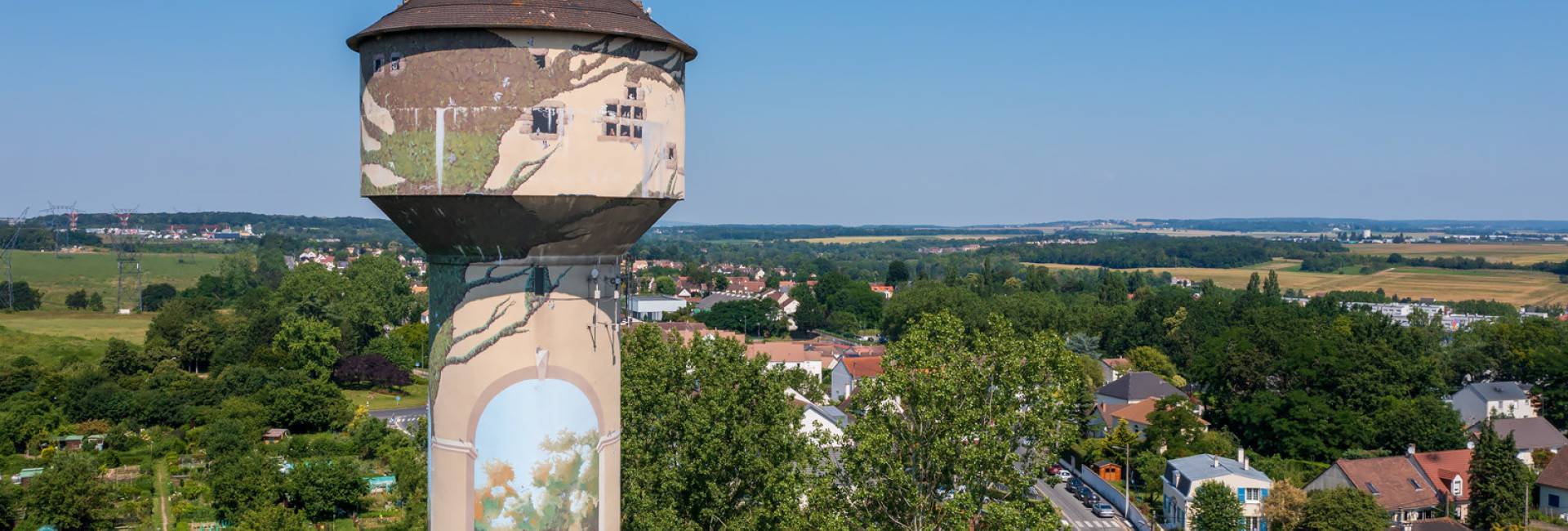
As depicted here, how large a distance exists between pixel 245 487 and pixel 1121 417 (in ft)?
109

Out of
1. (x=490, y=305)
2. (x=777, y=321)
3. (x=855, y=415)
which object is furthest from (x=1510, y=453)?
(x=777, y=321)

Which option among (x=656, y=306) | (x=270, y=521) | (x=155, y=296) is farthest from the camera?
(x=656, y=306)

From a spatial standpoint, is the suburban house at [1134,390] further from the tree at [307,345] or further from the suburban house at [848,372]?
the tree at [307,345]

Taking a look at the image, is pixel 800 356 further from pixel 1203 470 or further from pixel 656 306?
pixel 656 306

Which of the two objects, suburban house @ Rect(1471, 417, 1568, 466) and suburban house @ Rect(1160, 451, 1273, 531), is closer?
suburban house @ Rect(1160, 451, 1273, 531)

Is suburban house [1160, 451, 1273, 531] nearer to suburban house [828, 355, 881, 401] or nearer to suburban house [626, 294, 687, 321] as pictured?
suburban house [828, 355, 881, 401]

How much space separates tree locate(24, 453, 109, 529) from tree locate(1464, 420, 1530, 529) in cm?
4073

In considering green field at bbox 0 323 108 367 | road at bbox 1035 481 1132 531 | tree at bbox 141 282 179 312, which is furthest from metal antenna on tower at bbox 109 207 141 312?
road at bbox 1035 481 1132 531

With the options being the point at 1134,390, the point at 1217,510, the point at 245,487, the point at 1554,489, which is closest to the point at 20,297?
the point at 245,487

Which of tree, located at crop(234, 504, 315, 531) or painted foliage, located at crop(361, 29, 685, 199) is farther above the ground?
painted foliage, located at crop(361, 29, 685, 199)

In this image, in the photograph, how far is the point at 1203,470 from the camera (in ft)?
121

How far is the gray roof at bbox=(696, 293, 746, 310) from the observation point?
10906 centimetres

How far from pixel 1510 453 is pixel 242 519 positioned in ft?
120

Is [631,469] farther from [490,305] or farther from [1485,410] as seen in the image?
[1485,410]
